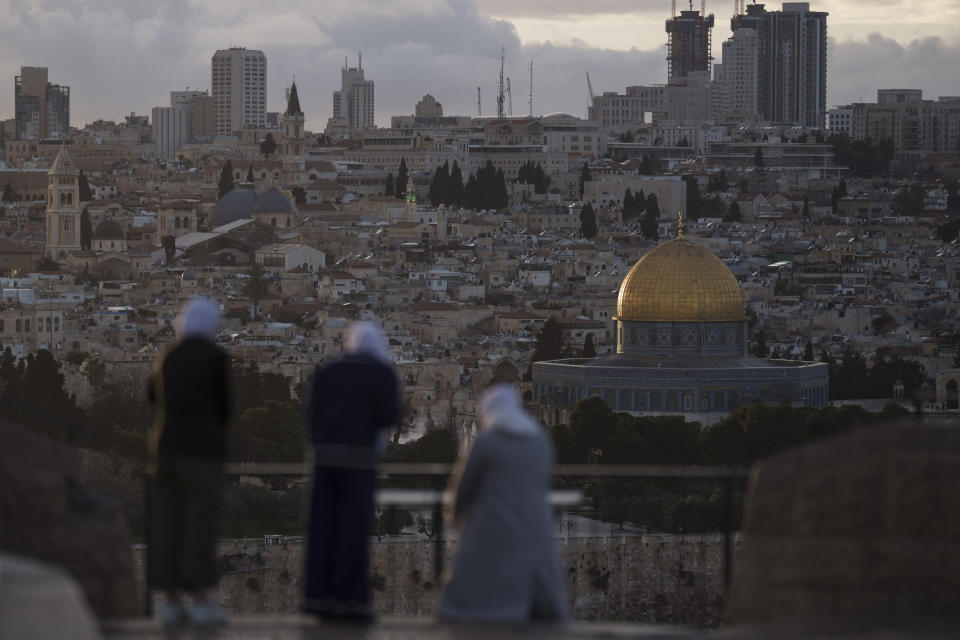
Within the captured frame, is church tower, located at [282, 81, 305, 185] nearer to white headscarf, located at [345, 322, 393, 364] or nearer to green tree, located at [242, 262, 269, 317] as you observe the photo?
green tree, located at [242, 262, 269, 317]

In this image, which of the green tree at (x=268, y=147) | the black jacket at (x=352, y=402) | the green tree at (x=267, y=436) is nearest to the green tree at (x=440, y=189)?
the green tree at (x=268, y=147)

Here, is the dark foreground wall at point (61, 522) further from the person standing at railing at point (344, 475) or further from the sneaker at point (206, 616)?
the person standing at railing at point (344, 475)

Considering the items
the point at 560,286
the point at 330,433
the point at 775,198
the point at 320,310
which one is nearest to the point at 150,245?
the point at 560,286

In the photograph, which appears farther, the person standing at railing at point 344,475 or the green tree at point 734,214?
the green tree at point 734,214

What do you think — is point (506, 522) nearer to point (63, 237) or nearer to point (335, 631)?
point (335, 631)

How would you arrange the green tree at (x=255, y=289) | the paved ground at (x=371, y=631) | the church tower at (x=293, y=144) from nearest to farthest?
the paved ground at (x=371, y=631), the green tree at (x=255, y=289), the church tower at (x=293, y=144)
